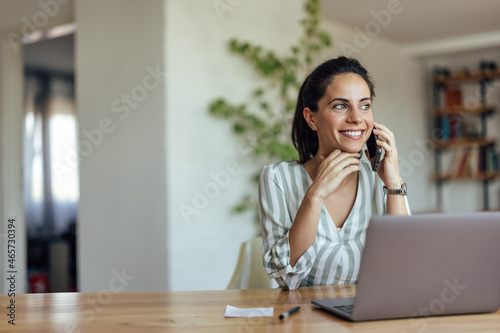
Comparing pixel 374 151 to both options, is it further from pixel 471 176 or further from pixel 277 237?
pixel 471 176

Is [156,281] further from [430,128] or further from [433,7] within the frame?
[430,128]

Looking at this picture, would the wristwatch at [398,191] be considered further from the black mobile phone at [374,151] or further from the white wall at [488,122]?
the white wall at [488,122]

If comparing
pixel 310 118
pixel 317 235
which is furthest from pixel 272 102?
pixel 317 235

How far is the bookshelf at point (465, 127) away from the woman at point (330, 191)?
5307mm

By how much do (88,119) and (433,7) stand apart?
3390mm

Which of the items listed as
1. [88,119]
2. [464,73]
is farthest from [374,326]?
[464,73]

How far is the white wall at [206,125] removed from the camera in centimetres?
338

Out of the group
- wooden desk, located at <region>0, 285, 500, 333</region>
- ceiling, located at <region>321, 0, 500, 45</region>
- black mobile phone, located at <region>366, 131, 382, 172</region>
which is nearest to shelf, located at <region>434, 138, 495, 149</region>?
ceiling, located at <region>321, 0, 500, 45</region>

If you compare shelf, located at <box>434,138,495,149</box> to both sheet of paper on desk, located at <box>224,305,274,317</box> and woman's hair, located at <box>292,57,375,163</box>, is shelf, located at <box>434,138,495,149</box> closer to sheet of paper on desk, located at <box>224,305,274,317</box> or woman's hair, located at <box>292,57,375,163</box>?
woman's hair, located at <box>292,57,375,163</box>

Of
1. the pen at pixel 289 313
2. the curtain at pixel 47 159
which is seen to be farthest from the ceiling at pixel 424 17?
the pen at pixel 289 313

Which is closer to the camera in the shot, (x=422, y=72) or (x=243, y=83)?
(x=243, y=83)

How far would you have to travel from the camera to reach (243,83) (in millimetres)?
3857

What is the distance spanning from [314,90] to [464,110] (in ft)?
18.0

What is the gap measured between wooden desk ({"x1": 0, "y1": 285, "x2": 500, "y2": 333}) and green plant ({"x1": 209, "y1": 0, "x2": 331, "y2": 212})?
2261mm
